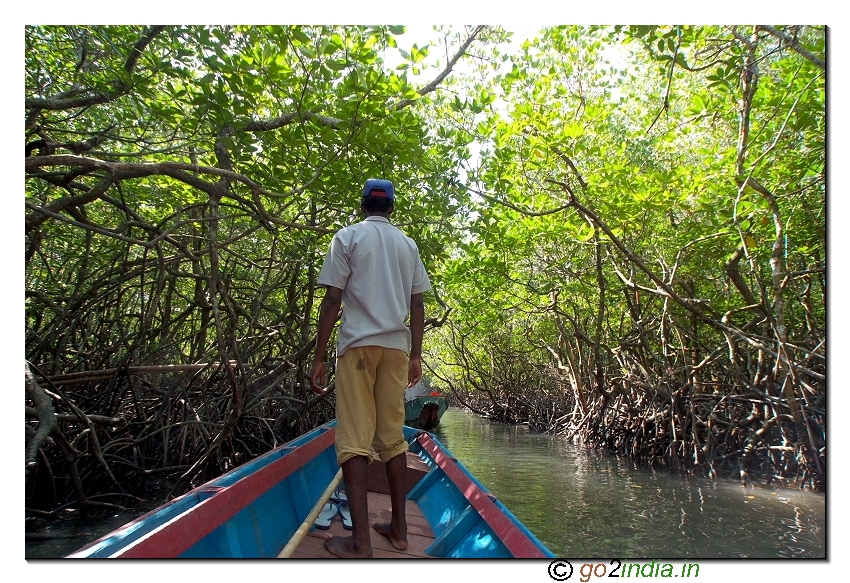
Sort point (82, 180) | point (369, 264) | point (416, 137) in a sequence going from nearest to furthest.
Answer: point (369, 264)
point (416, 137)
point (82, 180)

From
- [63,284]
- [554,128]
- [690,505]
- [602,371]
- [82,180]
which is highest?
[554,128]

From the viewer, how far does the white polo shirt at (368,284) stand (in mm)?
1976

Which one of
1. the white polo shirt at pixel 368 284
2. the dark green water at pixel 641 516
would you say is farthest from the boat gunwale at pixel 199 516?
the dark green water at pixel 641 516

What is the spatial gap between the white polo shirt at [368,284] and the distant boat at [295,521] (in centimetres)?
62

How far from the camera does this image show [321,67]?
2973 mm

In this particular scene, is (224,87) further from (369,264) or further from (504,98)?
(504,98)

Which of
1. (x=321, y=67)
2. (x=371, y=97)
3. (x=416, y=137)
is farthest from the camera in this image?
(x=416, y=137)

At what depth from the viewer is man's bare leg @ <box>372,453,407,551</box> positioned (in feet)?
6.70

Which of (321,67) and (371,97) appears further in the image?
(371,97)

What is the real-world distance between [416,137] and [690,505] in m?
3.98

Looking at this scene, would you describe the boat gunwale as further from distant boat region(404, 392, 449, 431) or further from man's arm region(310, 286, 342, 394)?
distant boat region(404, 392, 449, 431)
